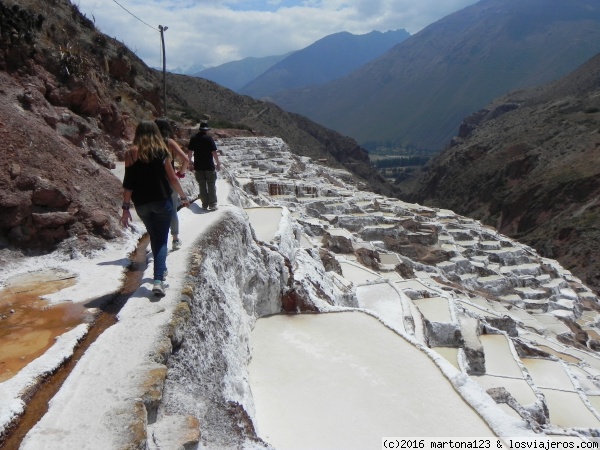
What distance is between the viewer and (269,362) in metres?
5.67

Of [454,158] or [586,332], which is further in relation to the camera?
[454,158]

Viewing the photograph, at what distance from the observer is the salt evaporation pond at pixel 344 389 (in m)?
4.59

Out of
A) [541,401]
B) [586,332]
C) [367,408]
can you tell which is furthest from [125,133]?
[586,332]

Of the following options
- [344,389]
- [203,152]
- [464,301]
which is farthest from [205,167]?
[464,301]

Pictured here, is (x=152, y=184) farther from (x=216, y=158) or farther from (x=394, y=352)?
(x=394, y=352)

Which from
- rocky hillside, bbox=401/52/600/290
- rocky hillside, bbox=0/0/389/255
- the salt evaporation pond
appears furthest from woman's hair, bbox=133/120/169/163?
rocky hillside, bbox=401/52/600/290

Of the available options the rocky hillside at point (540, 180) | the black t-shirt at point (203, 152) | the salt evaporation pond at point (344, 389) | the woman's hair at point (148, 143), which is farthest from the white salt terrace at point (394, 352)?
the rocky hillside at point (540, 180)

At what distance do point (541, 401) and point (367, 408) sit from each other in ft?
18.3

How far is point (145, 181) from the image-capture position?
4.75 m

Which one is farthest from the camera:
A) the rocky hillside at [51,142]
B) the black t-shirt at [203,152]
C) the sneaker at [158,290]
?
the black t-shirt at [203,152]

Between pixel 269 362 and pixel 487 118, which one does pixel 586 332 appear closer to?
pixel 269 362

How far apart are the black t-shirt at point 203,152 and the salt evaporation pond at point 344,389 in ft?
8.62

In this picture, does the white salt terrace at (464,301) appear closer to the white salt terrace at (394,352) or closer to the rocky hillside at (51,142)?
the white salt terrace at (394,352)

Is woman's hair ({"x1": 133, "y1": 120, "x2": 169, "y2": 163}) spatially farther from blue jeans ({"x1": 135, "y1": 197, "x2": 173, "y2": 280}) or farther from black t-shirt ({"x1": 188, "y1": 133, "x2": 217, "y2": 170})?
black t-shirt ({"x1": 188, "y1": 133, "x2": 217, "y2": 170})
